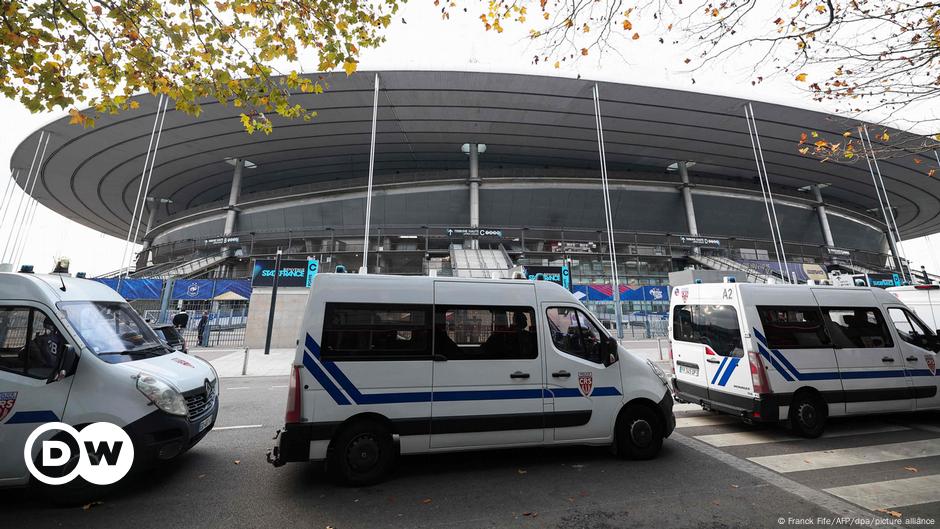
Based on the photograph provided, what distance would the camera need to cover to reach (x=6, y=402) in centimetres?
322

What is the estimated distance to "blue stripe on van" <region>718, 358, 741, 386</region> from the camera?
18.1ft

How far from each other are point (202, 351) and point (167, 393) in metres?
14.5

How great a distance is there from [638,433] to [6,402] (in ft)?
21.6

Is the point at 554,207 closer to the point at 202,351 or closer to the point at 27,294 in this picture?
the point at 202,351

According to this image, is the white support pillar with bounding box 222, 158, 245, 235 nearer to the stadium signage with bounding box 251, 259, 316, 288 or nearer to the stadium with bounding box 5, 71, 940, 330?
the stadium with bounding box 5, 71, 940, 330

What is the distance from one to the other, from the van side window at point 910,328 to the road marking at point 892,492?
3385 millimetres

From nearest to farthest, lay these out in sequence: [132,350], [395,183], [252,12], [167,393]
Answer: [167,393]
[132,350]
[252,12]
[395,183]

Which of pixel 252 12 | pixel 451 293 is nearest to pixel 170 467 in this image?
pixel 451 293

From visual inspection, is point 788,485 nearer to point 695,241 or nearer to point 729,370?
point 729,370

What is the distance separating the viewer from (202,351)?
1527 centimetres

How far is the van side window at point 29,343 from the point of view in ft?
11.2

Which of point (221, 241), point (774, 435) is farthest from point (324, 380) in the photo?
point (221, 241)

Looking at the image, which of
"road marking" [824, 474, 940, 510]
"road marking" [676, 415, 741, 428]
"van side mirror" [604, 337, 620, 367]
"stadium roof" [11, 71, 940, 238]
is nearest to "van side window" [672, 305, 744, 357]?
"road marking" [676, 415, 741, 428]

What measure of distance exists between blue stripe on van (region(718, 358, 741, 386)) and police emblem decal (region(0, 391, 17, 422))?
28.3 feet
